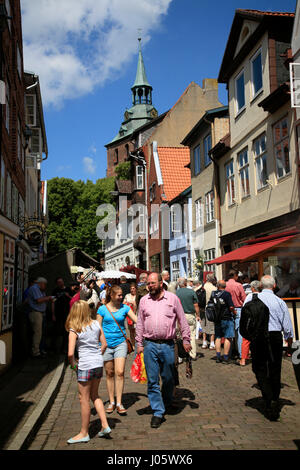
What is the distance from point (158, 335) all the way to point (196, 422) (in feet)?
3.89

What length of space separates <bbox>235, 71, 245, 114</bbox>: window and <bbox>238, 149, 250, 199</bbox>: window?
1.81m

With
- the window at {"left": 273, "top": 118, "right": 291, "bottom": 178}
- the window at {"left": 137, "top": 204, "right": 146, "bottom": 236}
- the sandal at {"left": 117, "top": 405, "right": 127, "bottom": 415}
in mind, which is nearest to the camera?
the sandal at {"left": 117, "top": 405, "right": 127, "bottom": 415}

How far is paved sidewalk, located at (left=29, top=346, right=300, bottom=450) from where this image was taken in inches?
200

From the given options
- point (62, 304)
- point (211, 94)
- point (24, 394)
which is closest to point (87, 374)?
point (24, 394)

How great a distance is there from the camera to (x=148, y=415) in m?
6.39

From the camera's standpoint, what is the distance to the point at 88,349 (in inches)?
214

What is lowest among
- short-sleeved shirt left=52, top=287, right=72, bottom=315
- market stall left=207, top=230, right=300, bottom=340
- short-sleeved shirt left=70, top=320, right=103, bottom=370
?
short-sleeved shirt left=70, top=320, right=103, bottom=370

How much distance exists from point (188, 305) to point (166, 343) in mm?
4328

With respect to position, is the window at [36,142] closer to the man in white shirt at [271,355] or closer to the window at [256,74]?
the window at [256,74]

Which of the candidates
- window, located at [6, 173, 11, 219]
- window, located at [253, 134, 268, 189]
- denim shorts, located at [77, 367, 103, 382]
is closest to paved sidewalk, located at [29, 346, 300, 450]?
denim shorts, located at [77, 367, 103, 382]

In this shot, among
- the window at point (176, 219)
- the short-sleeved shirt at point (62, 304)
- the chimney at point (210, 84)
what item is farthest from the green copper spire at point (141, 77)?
the short-sleeved shirt at point (62, 304)

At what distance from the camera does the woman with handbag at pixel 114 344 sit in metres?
6.61

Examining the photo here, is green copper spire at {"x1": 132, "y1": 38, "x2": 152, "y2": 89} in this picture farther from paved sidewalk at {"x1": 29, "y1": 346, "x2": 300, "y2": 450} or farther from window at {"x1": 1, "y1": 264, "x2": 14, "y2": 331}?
paved sidewalk at {"x1": 29, "y1": 346, "x2": 300, "y2": 450}

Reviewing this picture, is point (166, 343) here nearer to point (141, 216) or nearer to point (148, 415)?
point (148, 415)
